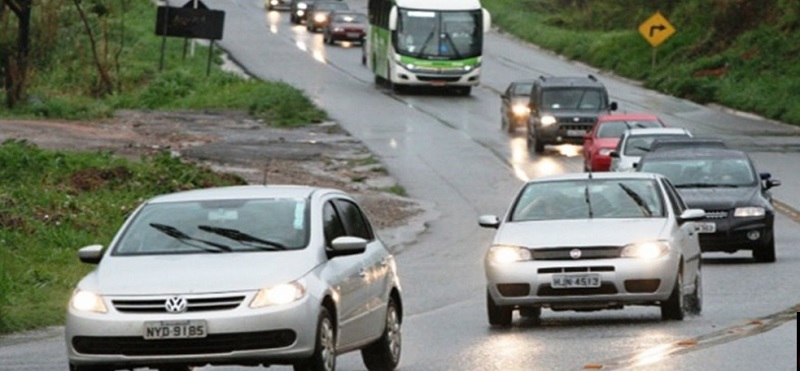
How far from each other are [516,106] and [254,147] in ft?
31.0

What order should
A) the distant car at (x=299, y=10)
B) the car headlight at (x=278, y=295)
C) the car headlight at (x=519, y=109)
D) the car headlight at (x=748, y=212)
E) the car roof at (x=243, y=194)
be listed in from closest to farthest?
the car headlight at (x=278, y=295)
the car roof at (x=243, y=194)
the car headlight at (x=748, y=212)
the car headlight at (x=519, y=109)
the distant car at (x=299, y=10)

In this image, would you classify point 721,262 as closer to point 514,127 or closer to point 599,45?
point 514,127

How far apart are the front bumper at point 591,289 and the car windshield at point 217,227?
13.5 feet

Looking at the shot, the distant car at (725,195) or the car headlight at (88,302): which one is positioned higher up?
the car headlight at (88,302)

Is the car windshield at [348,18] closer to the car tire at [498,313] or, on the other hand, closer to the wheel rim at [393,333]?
the car tire at [498,313]

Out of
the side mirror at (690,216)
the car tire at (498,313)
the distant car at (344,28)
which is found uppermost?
the side mirror at (690,216)

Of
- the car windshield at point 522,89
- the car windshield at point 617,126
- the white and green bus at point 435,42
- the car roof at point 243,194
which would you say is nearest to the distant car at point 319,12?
the white and green bus at point 435,42

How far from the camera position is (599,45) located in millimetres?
80250

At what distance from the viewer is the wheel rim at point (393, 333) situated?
15359mm

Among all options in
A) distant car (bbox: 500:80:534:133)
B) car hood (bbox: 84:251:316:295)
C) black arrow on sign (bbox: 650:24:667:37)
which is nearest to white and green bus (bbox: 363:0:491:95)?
black arrow on sign (bbox: 650:24:667:37)

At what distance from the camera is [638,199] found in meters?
19.6

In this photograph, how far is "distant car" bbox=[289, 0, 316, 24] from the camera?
9838cm

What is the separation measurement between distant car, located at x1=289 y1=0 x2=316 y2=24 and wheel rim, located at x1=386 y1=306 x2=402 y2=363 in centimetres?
8228

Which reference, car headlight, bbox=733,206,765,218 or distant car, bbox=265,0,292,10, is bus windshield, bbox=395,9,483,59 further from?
distant car, bbox=265,0,292,10
